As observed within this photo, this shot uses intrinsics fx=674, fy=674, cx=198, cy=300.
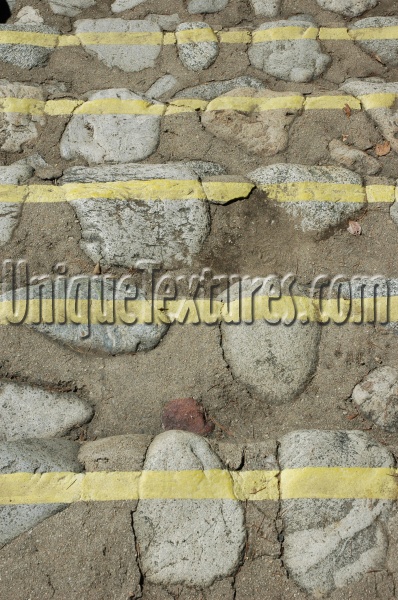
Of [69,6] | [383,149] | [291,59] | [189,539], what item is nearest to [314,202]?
[383,149]

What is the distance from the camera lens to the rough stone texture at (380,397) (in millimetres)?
3928

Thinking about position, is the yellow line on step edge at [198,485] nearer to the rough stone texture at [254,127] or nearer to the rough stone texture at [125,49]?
the rough stone texture at [254,127]

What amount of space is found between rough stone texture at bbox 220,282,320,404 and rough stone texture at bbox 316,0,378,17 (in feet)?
12.2

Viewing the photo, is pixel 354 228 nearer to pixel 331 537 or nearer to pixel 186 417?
pixel 186 417

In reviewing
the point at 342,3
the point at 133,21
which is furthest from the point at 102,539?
the point at 342,3

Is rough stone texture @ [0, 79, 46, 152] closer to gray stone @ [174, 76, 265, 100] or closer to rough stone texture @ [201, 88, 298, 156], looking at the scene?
gray stone @ [174, 76, 265, 100]

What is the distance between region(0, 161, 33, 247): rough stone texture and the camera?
4.53 meters

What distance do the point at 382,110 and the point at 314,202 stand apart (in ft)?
Result: 3.91

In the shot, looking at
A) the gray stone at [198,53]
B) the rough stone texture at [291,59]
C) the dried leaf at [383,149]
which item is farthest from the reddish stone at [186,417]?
the gray stone at [198,53]

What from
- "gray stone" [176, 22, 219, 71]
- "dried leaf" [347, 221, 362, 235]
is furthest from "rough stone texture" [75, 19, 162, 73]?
"dried leaf" [347, 221, 362, 235]

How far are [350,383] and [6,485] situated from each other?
2054 millimetres

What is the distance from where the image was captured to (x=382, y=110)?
17.4 feet

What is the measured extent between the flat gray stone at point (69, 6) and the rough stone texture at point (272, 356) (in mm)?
4055

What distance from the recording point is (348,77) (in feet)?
19.4
